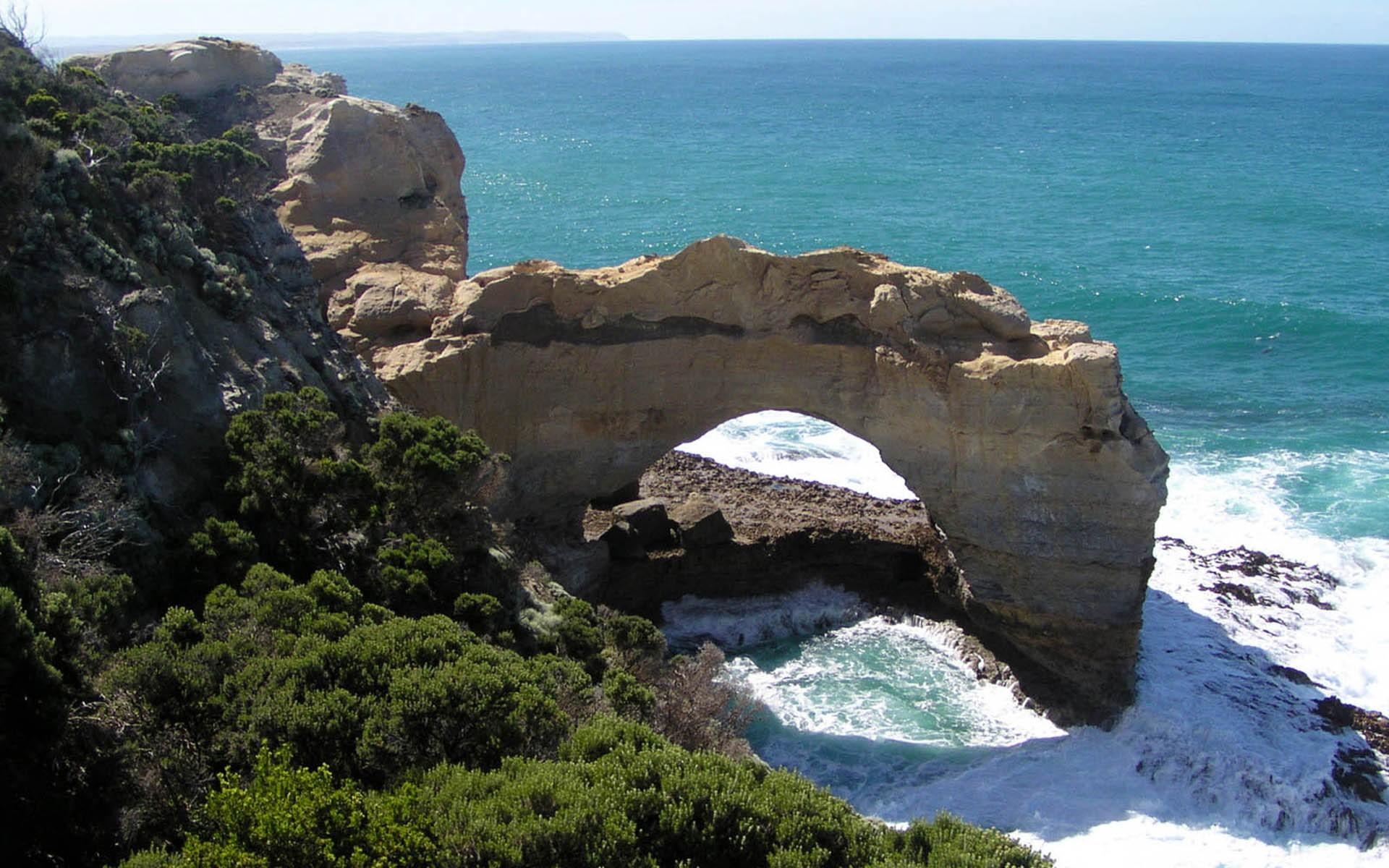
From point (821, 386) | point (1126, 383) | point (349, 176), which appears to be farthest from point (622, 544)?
point (1126, 383)

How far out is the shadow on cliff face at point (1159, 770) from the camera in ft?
66.3

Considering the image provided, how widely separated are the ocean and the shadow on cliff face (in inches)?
2.2

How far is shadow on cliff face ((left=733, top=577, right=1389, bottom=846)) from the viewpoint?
66.3 ft

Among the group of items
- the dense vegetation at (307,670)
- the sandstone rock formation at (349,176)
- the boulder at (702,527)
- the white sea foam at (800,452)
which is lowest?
the white sea foam at (800,452)

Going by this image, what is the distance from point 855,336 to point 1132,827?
9.76 meters

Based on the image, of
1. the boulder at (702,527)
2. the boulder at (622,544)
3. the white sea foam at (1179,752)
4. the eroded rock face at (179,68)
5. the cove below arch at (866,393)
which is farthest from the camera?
the eroded rock face at (179,68)

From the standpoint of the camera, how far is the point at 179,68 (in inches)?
1283

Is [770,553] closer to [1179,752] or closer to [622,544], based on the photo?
[622,544]

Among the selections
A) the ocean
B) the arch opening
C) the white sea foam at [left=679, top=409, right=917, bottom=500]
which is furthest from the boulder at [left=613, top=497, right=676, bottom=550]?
the white sea foam at [left=679, top=409, right=917, bottom=500]

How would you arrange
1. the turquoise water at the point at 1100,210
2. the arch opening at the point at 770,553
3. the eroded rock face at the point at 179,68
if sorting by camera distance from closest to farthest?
the arch opening at the point at 770,553 → the eroded rock face at the point at 179,68 → the turquoise water at the point at 1100,210

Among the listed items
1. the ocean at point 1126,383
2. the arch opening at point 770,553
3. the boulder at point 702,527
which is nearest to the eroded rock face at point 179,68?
the arch opening at point 770,553

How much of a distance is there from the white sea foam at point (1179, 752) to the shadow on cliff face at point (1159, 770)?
0.03 metres

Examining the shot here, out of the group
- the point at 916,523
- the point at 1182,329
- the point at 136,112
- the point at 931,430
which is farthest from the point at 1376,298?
the point at 136,112

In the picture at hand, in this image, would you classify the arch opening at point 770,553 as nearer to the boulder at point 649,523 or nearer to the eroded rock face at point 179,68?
the boulder at point 649,523
